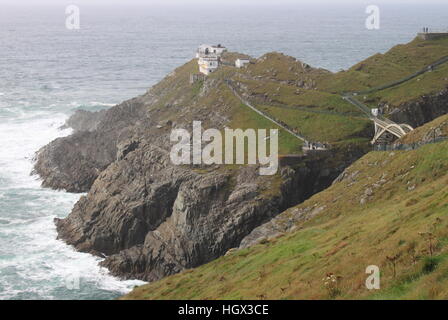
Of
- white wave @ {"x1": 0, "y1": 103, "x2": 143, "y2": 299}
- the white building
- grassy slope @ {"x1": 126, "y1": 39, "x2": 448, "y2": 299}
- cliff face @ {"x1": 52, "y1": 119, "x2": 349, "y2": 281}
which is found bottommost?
white wave @ {"x1": 0, "y1": 103, "x2": 143, "y2": 299}

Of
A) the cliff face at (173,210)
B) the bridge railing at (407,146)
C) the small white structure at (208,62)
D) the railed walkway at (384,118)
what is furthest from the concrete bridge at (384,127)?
the small white structure at (208,62)

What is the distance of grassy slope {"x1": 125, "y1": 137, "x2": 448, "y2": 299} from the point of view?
35.4 meters

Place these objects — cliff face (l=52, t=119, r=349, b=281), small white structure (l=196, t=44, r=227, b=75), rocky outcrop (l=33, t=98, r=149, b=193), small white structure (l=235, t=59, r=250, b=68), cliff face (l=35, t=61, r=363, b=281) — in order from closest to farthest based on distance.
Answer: cliff face (l=52, t=119, r=349, b=281), cliff face (l=35, t=61, r=363, b=281), rocky outcrop (l=33, t=98, r=149, b=193), small white structure (l=235, t=59, r=250, b=68), small white structure (l=196, t=44, r=227, b=75)

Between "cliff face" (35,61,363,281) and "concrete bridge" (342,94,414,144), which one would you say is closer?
"cliff face" (35,61,363,281)

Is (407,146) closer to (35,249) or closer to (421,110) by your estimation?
(421,110)

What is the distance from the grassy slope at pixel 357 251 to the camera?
35.4m

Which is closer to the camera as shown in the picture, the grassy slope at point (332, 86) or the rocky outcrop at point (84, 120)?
the grassy slope at point (332, 86)

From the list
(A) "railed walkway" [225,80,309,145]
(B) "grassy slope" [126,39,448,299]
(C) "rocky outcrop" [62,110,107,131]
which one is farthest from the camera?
(C) "rocky outcrop" [62,110,107,131]

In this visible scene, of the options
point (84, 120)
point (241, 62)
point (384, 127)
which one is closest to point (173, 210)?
point (384, 127)

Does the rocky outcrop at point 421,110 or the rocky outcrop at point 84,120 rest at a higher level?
the rocky outcrop at point 421,110

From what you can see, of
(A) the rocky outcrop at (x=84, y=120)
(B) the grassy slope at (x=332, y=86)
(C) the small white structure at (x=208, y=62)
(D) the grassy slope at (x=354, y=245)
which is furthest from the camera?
(A) the rocky outcrop at (x=84, y=120)

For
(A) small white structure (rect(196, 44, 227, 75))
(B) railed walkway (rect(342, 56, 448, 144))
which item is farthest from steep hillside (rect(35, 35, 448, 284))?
(A) small white structure (rect(196, 44, 227, 75))

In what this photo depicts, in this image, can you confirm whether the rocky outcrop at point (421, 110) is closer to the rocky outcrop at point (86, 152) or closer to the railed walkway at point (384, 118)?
the railed walkway at point (384, 118)

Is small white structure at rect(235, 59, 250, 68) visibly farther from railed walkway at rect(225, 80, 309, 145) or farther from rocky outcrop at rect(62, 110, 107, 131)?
rocky outcrop at rect(62, 110, 107, 131)
